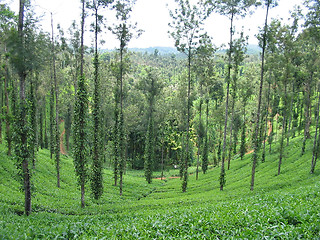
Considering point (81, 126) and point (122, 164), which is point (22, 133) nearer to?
point (81, 126)

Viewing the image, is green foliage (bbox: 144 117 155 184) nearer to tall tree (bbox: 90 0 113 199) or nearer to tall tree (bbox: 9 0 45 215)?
tall tree (bbox: 90 0 113 199)

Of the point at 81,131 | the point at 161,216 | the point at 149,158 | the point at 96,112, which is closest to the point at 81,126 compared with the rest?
the point at 81,131

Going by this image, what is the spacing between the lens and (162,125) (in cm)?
5084

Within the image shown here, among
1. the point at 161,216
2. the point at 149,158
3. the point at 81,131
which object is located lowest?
the point at 149,158

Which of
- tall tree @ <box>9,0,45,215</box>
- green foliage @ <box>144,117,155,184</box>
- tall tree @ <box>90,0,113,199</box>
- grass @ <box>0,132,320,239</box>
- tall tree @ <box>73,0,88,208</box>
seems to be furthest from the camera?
green foliage @ <box>144,117,155,184</box>

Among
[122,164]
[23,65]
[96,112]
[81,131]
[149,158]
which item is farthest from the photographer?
[149,158]

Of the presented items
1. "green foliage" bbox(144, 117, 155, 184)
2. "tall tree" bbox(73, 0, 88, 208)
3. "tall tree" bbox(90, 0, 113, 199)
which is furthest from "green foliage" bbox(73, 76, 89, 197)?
"green foliage" bbox(144, 117, 155, 184)

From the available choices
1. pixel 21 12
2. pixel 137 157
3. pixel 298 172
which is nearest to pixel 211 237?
pixel 21 12

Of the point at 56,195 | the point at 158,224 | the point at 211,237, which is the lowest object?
the point at 56,195

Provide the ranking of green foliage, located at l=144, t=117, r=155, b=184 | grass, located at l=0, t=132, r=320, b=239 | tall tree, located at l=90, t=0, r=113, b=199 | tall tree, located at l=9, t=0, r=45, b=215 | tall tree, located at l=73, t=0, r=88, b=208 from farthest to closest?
green foliage, located at l=144, t=117, r=155, b=184 → tall tree, located at l=90, t=0, r=113, b=199 → tall tree, located at l=73, t=0, r=88, b=208 → tall tree, located at l=9, t=0, r=45, b=215 → grass, located at l=0, t=132, r=320, b=239

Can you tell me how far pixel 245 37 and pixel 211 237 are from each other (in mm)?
21173

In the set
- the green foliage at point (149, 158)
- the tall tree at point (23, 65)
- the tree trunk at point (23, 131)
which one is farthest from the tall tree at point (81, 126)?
the green foliage at point (149, 158)

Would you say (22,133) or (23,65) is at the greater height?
(23,65)

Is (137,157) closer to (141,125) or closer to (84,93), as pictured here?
(141,125)
